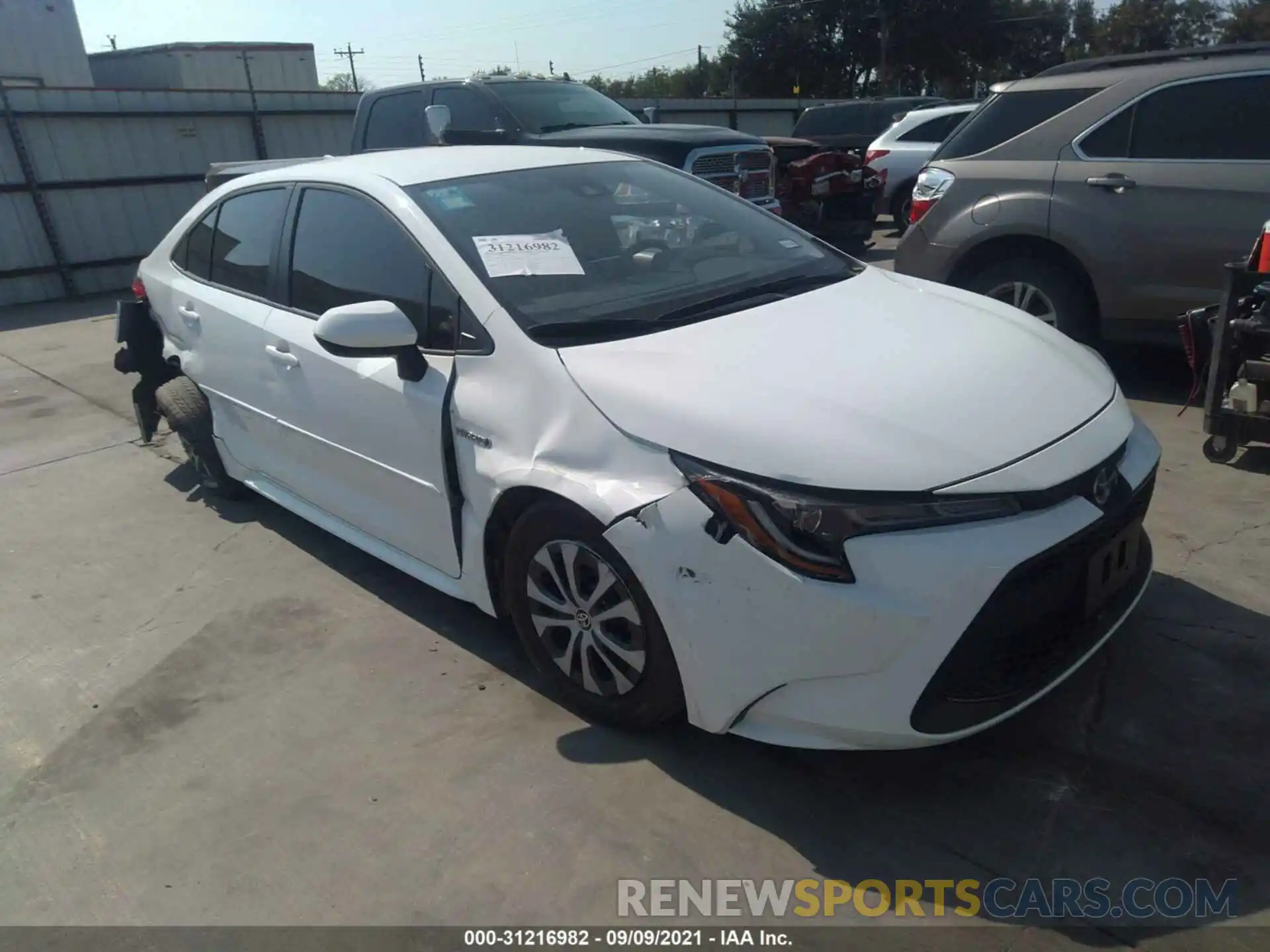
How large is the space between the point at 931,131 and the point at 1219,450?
9140 millimetres

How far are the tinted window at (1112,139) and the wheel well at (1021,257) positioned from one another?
20.4 inches

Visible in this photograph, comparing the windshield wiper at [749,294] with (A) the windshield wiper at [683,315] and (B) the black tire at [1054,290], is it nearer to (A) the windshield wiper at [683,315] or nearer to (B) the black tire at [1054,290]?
(A) the windshield wiper at [683,315]

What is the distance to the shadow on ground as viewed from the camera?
231 cm

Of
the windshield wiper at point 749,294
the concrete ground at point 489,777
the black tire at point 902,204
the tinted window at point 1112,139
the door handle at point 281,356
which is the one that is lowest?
the black tire at point 902,204

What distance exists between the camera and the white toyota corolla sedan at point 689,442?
226 centimetres

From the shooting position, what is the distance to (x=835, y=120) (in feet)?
51.4

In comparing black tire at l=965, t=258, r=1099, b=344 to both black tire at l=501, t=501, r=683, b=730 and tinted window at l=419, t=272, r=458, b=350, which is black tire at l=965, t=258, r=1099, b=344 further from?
black tire at l=501, t=501, r=683, b=730

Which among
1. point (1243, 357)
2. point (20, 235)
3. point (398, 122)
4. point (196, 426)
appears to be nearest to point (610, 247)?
point (196, 426)

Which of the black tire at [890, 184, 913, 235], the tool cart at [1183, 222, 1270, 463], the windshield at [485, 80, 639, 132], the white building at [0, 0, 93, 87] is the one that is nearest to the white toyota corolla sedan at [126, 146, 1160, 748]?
the tool cart at [1183, 222, 1270, 463]

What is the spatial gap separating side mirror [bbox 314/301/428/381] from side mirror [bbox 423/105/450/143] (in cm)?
551

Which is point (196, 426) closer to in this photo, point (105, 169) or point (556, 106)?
point (556, 106)

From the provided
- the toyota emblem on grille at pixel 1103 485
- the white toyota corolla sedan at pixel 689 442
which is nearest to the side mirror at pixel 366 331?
the white toyota corolla sedan at pixel 689 442

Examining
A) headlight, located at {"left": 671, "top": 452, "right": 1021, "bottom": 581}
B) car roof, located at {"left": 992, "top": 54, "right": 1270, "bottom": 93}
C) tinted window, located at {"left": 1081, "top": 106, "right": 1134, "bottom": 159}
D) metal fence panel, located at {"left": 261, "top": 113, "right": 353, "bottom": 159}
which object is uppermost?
car roof, located at {"left": 992, "top": 54, "right": 1270, "bottom": 93}

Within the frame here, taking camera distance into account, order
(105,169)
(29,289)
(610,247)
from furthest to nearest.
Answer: (105,169), (29,289), (610,247)
